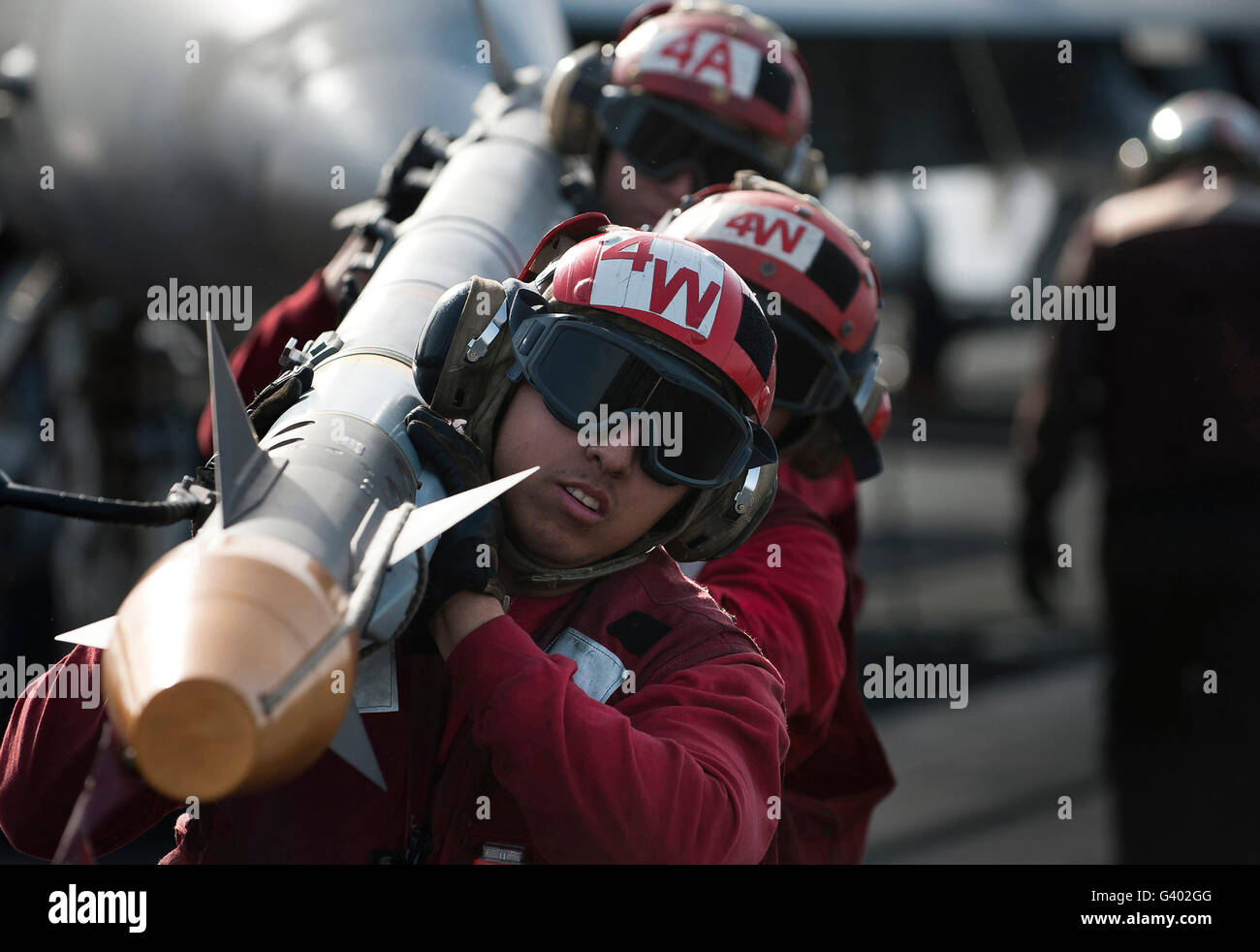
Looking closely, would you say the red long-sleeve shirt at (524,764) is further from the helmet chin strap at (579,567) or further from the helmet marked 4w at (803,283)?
the helmet marked 4w at (803,283)

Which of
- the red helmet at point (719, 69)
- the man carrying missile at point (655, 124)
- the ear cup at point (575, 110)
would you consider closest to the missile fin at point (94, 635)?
the man carrying missile at point (655, 124)

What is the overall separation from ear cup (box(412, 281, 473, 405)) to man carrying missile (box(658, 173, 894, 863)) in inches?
29.6

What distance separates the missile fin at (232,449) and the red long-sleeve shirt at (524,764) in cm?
32

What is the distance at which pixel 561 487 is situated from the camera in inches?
77.4

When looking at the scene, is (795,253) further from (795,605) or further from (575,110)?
(575,110)

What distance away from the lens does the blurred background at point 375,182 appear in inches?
161

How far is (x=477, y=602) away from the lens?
1844mm

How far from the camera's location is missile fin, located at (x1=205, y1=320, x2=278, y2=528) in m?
1.64

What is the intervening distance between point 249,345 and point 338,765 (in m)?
1.88

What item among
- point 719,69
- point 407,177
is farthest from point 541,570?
point 719,69

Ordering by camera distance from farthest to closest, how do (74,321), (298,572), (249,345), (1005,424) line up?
1. (1005,424)
2. (74,321)
3. (249,345)
4. (298,572)

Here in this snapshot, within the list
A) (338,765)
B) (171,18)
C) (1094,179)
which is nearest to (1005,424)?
(1094,179)

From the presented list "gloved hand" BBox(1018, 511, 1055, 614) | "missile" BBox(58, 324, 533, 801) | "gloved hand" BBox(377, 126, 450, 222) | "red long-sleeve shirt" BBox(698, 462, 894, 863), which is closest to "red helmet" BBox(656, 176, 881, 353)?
"red long-sleeve shirt" BBox(698, 462, 894, 863)

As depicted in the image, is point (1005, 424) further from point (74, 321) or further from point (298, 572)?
point (298, 572)
